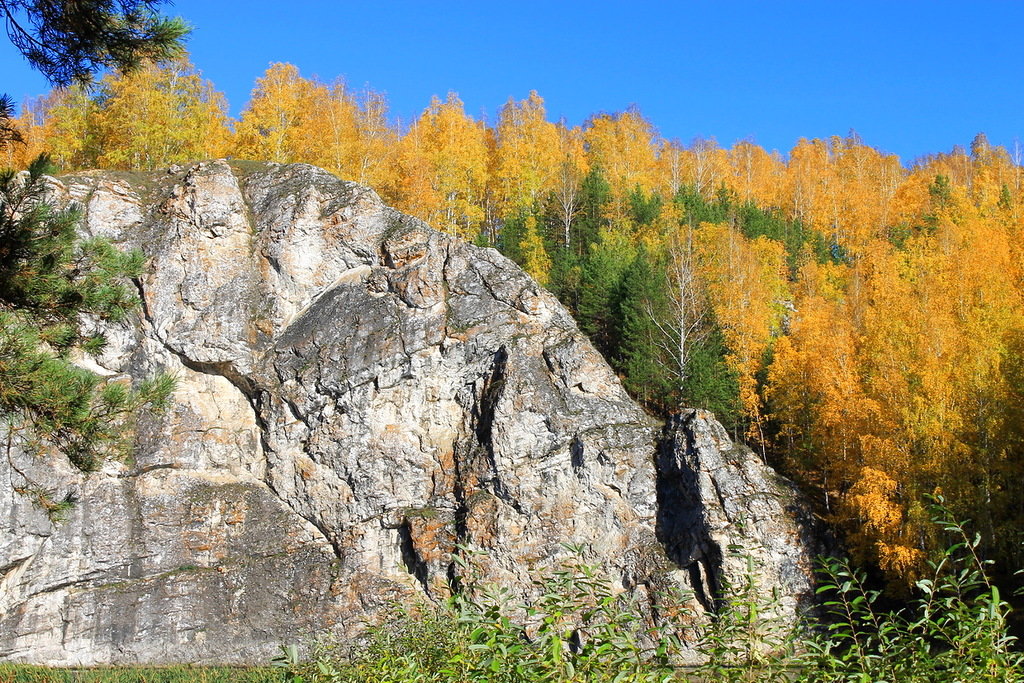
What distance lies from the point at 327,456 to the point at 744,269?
1907 centimetres

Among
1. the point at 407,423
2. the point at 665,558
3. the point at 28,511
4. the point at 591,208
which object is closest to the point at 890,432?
the point at 665,558

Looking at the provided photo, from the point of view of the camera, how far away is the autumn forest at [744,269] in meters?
22.4

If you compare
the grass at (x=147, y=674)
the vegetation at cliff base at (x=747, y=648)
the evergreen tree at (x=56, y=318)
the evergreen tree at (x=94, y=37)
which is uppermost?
the evergreen tree at (x=94, y=37)

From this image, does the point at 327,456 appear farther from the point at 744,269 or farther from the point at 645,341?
the point at 744,269

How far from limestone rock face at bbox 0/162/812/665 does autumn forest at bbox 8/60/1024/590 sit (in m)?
3.51

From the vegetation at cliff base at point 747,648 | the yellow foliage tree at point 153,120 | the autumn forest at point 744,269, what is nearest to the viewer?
the vegetation at cliff base at point 747,648

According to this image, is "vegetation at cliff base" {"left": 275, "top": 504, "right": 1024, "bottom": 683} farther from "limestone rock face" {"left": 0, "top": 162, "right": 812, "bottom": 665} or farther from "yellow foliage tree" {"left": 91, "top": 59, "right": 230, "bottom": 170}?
"yellow foliage tree" {"left": 91, "top": 59, "right": 230, "bottom": 170}

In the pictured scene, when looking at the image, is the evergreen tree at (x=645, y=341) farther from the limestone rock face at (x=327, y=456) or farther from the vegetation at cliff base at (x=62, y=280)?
the vegetation at cliff base at (x=62, y=280)

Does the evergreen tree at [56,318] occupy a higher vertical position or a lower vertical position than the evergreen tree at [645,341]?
lower

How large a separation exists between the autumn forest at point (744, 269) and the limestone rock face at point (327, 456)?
3508 millimetres

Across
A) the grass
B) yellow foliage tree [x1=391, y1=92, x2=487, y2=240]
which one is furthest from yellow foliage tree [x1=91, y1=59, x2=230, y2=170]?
the grass

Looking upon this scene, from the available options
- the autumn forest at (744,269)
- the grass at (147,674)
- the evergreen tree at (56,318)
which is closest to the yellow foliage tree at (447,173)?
Result: the autumn forest at (744,269)

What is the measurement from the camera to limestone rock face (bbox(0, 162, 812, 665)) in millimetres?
25953

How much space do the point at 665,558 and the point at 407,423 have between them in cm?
940
